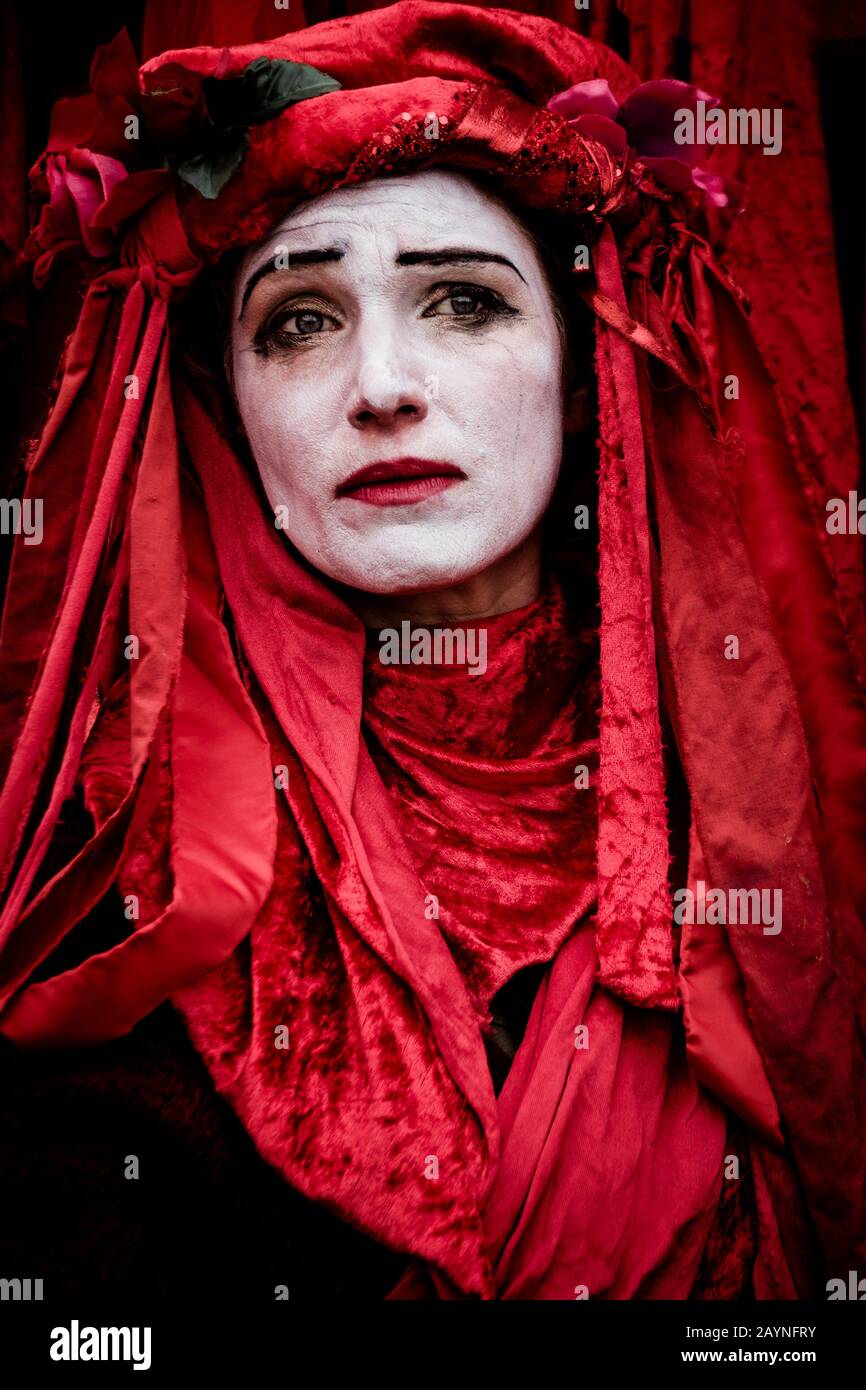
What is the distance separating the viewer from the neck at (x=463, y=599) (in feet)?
5.32

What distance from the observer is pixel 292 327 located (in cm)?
158

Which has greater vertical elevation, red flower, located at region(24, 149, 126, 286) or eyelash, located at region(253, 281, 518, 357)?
red flower, located at region(24, 149, 126, 286)

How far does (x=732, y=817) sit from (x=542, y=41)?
36.9 inches

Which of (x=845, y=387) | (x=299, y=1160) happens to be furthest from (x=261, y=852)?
(x=845, y=387)

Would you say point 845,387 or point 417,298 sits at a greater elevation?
point 845,387

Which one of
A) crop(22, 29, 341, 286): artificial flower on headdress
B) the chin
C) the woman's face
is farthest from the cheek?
crop(22, 29, 341, 286): artificial flower on headdress

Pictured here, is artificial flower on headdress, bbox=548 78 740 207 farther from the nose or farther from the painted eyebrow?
the nose

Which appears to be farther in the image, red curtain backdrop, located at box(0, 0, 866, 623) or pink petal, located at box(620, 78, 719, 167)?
red curtain backdrop, located at box(0, 0, 866, 623)

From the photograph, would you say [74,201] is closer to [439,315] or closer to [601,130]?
[439,315]

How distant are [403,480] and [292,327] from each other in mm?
238

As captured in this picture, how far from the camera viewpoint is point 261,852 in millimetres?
1386

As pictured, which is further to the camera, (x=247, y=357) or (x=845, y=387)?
(x=845, y=387)

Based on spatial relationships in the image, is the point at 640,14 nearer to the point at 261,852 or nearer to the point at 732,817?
the point at 732,817

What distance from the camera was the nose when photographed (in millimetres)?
1454
